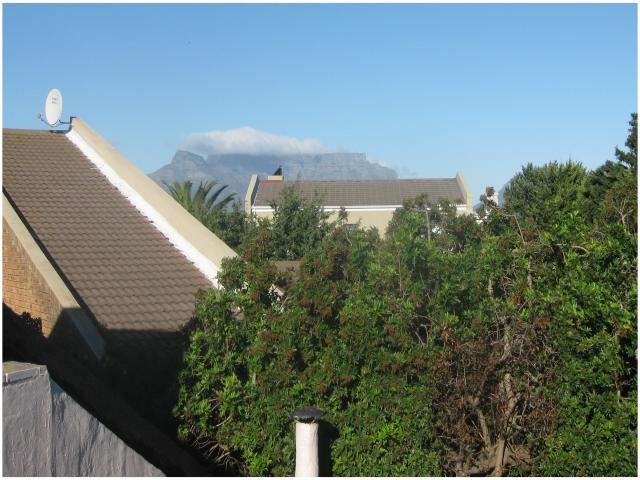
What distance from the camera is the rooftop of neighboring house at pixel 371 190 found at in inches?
1809

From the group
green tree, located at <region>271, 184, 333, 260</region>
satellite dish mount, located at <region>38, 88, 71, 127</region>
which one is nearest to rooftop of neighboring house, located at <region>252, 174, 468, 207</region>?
green tree, located at <region>271, 184, 333, 260</region>

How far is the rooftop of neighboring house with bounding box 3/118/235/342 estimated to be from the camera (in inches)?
411

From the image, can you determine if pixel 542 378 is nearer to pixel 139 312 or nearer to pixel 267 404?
pixel 267 404

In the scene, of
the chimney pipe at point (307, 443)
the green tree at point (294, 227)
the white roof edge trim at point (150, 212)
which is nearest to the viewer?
the chimney pipe at point (307, 443)

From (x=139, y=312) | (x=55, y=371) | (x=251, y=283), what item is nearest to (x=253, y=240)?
(x=251, y=283)

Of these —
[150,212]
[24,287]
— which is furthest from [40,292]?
[150,212]

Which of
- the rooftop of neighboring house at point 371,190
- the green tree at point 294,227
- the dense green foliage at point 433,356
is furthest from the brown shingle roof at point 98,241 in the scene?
the rooftop of neighboring house at point 371,190

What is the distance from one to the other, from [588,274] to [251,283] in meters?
3.31

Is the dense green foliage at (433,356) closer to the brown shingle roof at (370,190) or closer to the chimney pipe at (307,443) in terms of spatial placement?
the chimney pipe at (307,443)

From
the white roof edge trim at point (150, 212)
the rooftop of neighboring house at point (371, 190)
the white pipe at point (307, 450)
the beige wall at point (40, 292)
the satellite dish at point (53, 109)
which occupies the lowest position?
the white pipe at point (307, 450)

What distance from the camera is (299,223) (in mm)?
21172

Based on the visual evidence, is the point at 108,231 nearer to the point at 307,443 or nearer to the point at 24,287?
the point at 24,287

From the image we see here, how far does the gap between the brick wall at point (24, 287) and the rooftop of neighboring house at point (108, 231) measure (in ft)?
1.79

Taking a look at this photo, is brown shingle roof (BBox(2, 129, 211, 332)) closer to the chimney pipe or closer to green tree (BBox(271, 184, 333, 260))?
the chimney pipe
